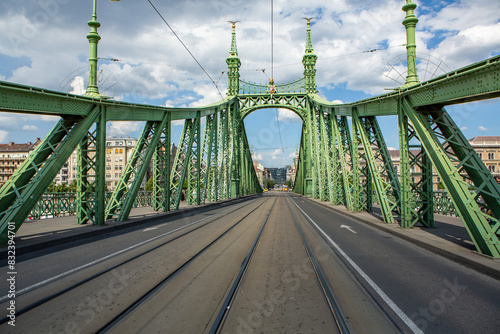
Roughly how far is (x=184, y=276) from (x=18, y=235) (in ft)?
23.2

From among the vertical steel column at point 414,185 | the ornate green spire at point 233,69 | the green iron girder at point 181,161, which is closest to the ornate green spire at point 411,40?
the vertical steel column at point 414,185

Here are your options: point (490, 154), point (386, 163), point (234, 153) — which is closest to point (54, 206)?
point (386, 163)

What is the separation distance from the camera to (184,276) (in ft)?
19.3

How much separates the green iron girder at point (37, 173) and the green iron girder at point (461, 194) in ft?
35.4

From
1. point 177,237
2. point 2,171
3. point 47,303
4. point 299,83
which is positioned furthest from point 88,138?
point 2,171

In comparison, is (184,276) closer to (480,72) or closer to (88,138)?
(480,72)

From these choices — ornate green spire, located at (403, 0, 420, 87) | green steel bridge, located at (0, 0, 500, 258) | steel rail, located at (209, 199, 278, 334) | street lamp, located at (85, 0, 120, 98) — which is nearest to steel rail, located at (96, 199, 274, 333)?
steel rail, located at (209, 199, 278, 334)

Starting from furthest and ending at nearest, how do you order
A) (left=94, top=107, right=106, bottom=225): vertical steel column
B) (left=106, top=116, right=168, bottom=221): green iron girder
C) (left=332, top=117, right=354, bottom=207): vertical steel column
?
(left=332, top=117, right=354, bottom=207): vertical steel column
(left=106, top=116, right=168, bottom=221): green iron girder
(left=94, top=107, right=106, bottom=225): vertical steel column

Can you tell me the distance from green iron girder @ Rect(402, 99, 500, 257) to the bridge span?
0.43m

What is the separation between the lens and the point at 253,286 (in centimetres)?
532

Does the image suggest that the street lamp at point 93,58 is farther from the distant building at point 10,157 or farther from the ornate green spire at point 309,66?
the distant building at point 10,157

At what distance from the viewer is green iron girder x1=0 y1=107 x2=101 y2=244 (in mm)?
8383

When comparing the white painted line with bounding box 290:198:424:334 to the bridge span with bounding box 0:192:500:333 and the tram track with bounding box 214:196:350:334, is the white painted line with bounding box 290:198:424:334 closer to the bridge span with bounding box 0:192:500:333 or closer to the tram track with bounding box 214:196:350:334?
the bridge span with bounding box 0:192:500:333

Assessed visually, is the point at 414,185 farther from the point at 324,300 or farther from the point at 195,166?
the point at 195,166
